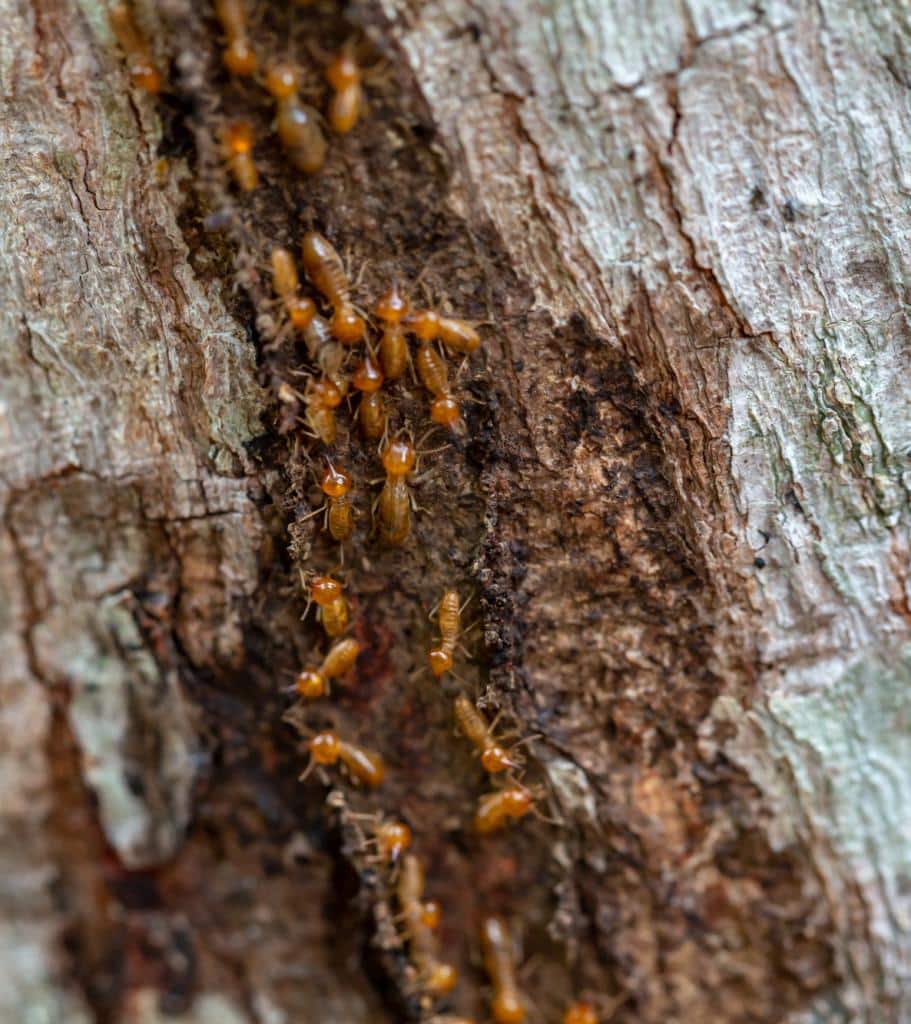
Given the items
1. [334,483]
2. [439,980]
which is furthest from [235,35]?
[439,980]

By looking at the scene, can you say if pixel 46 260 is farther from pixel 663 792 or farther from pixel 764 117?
pixel 663 792

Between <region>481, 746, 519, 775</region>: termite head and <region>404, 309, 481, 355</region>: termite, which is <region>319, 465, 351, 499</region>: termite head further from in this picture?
<region>481, 746, 519, 775</region>: termite head

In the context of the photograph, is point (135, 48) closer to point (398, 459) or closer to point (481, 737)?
point (398, 459)

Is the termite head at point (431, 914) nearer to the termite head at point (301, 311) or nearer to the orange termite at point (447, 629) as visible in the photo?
the orange termite at point (447, 629)

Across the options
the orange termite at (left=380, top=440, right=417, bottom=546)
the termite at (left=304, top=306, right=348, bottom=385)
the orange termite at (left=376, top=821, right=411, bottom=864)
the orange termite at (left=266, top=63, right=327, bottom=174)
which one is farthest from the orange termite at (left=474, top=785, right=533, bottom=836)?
the orange termite at (left=266, top=63, right=327, bottom=174)

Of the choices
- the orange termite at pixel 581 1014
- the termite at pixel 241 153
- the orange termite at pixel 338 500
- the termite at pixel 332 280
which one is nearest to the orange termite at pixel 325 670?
the orange termite at pixel 338 500

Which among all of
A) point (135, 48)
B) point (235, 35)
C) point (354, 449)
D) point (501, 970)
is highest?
point (135, 48)
